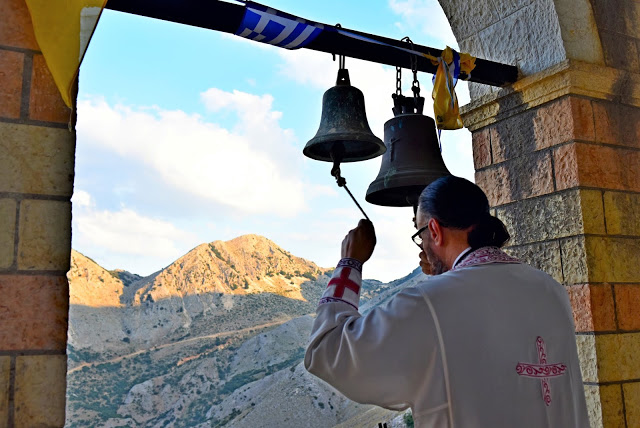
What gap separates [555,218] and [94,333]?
61674mm

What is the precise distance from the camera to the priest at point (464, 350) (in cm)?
140

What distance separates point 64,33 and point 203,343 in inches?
2296

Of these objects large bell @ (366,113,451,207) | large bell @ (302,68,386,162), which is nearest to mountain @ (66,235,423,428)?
large bell @ (366,113,451,207)

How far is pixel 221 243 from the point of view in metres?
78.1

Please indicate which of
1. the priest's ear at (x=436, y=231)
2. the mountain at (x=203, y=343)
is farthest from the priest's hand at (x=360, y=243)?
the mountain at (x=203, y=343)

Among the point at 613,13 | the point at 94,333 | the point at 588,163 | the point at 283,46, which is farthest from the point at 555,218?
the point at 94,333

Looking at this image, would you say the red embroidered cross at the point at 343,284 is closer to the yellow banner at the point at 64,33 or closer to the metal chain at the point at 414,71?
the yellow banner at the point at 64,33

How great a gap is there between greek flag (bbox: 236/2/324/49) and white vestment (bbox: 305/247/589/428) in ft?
4.19

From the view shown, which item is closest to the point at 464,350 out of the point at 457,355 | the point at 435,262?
the point at 457,355

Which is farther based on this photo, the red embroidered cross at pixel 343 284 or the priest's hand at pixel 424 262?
the priest's hand at pixel 424 262

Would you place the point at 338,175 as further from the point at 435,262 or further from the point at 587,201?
the point at 587,201

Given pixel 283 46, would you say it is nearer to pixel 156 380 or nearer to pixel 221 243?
pixel 156 380

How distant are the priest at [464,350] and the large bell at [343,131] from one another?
1.14 m

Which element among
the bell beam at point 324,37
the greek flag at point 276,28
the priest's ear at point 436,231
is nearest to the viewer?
the priest's ear at point 436,231
